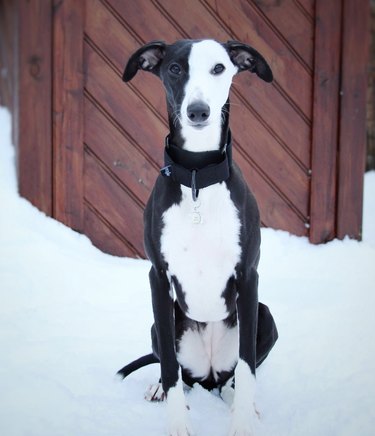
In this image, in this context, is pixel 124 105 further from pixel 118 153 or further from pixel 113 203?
pixel 113 203

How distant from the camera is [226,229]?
199 cm

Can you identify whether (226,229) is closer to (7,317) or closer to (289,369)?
(289,369)

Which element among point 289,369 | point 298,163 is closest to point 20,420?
point 289,369

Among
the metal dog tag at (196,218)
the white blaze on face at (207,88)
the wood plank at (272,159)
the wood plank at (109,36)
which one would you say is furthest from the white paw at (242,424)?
the wood plank at (109,36)

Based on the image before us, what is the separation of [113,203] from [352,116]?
5.62 feet

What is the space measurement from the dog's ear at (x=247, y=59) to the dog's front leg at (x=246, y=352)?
803mm

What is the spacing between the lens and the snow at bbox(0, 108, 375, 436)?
2.05 metres

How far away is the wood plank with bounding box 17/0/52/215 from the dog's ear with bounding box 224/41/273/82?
1.74 m

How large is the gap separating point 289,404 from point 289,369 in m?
0.28

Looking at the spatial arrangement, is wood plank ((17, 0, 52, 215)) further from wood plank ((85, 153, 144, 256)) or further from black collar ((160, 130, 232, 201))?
black collar ((160, 130, 232, 201))

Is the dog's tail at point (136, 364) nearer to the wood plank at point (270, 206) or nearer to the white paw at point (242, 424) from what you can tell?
the white paw at point (242, 424)

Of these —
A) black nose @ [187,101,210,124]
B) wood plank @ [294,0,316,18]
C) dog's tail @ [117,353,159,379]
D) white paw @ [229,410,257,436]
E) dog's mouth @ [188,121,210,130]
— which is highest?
wood plank @ [294,0,316,18]

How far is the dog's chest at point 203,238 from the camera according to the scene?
1988 mm

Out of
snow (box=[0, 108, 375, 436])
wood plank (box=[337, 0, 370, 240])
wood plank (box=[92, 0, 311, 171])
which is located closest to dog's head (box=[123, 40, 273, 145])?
snow (box=[0, 108, 375, 436])
